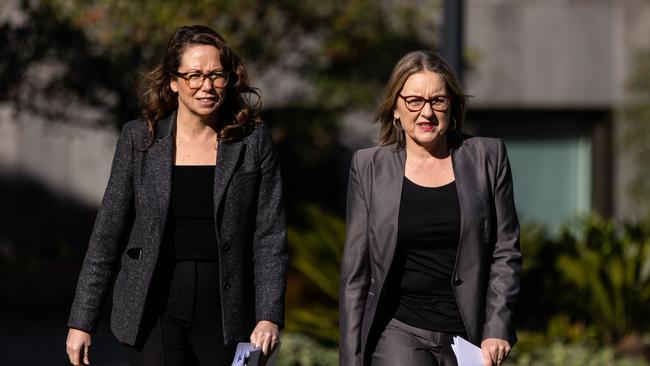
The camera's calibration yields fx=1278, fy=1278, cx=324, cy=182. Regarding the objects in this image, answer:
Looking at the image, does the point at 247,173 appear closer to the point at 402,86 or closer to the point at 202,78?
the point at 202,78

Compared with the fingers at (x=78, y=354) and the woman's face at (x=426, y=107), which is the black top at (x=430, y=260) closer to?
the woman's face at (x=426, y=107)

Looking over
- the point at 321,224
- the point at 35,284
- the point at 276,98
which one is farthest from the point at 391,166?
the point at 276,98

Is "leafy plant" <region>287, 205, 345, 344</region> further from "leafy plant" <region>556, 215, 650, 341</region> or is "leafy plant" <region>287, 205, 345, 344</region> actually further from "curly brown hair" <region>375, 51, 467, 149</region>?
"curly brown hair" <region>375, 51, 467, 149</region>

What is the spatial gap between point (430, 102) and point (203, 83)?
838 mm

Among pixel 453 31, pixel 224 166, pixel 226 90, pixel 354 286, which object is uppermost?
pixel 453 31

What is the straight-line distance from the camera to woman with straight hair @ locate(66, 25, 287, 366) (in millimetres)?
4512

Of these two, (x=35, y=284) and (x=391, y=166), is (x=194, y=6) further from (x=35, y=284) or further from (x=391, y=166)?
(x=391, y=166)

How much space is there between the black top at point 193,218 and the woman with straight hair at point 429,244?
22.8 inches

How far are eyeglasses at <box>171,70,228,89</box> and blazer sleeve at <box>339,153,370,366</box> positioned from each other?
0.73 metres

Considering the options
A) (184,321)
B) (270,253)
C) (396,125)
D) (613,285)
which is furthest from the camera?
(613,285)

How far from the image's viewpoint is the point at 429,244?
4.70m

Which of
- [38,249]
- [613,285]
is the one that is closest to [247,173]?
[613,285]

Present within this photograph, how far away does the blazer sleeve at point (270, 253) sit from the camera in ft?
15.1

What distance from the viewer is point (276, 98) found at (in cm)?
1381
